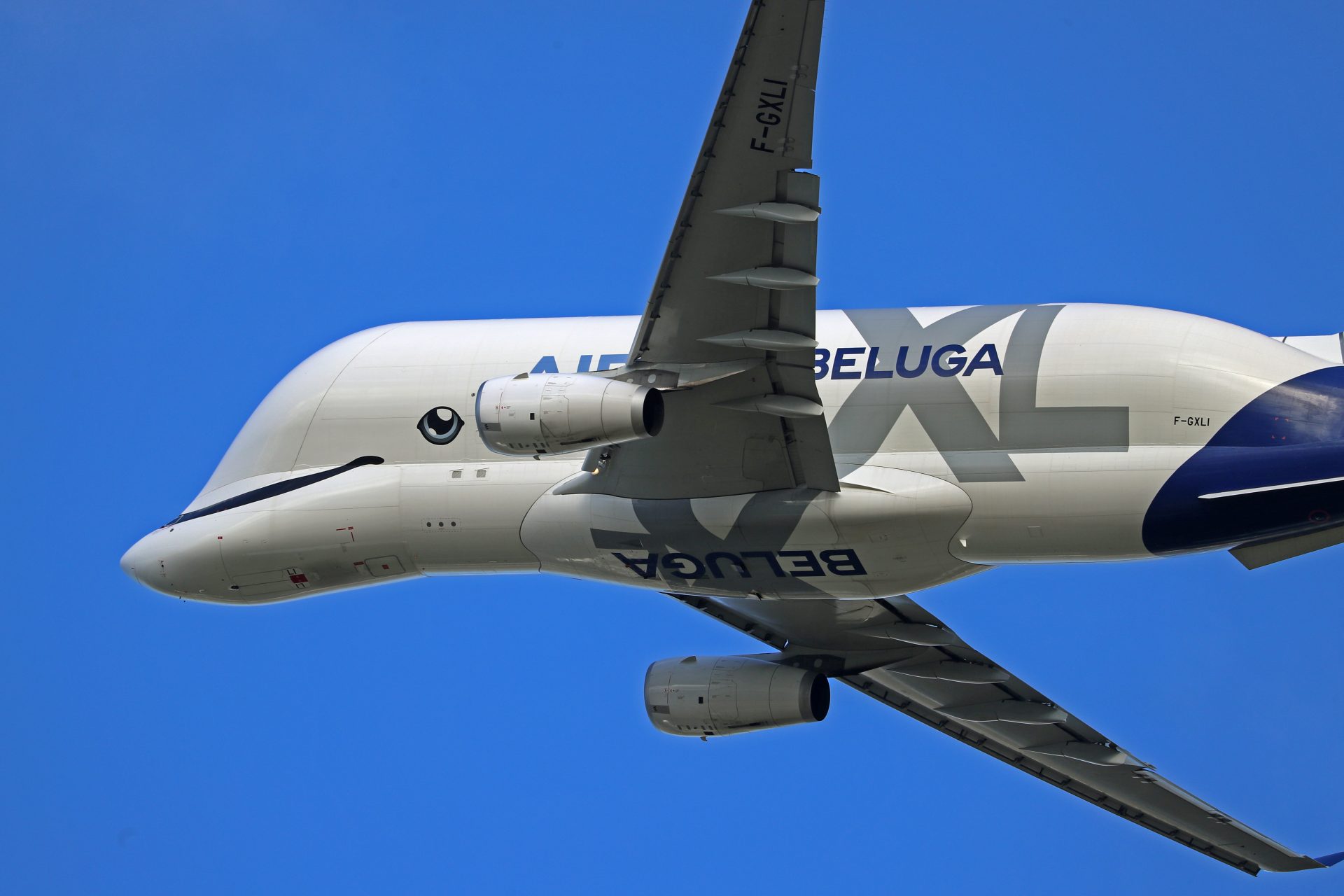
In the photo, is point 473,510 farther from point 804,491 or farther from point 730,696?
point 730,696

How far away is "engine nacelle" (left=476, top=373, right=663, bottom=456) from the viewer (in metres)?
25.5

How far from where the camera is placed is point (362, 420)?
99.6ft

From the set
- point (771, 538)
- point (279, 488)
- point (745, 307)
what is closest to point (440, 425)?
point (279, 488)

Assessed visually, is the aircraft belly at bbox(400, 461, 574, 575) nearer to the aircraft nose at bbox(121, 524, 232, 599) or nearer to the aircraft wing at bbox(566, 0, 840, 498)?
the aircraft wing at bbox(566, 0, 840, 498)

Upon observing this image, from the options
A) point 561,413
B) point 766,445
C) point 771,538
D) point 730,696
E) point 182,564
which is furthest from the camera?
point 730,696

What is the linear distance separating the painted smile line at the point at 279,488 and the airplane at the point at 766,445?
6 cm

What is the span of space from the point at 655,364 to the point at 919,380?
390 cm

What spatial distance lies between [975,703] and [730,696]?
15.4 feet

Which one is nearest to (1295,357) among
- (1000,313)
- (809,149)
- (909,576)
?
(1000,313)

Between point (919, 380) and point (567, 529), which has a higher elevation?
point (919, 380)

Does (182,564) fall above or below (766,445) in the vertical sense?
below

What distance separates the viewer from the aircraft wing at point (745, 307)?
23375 mm

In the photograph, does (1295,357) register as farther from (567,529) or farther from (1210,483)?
(567,529)

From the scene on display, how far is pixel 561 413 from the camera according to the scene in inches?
1003
